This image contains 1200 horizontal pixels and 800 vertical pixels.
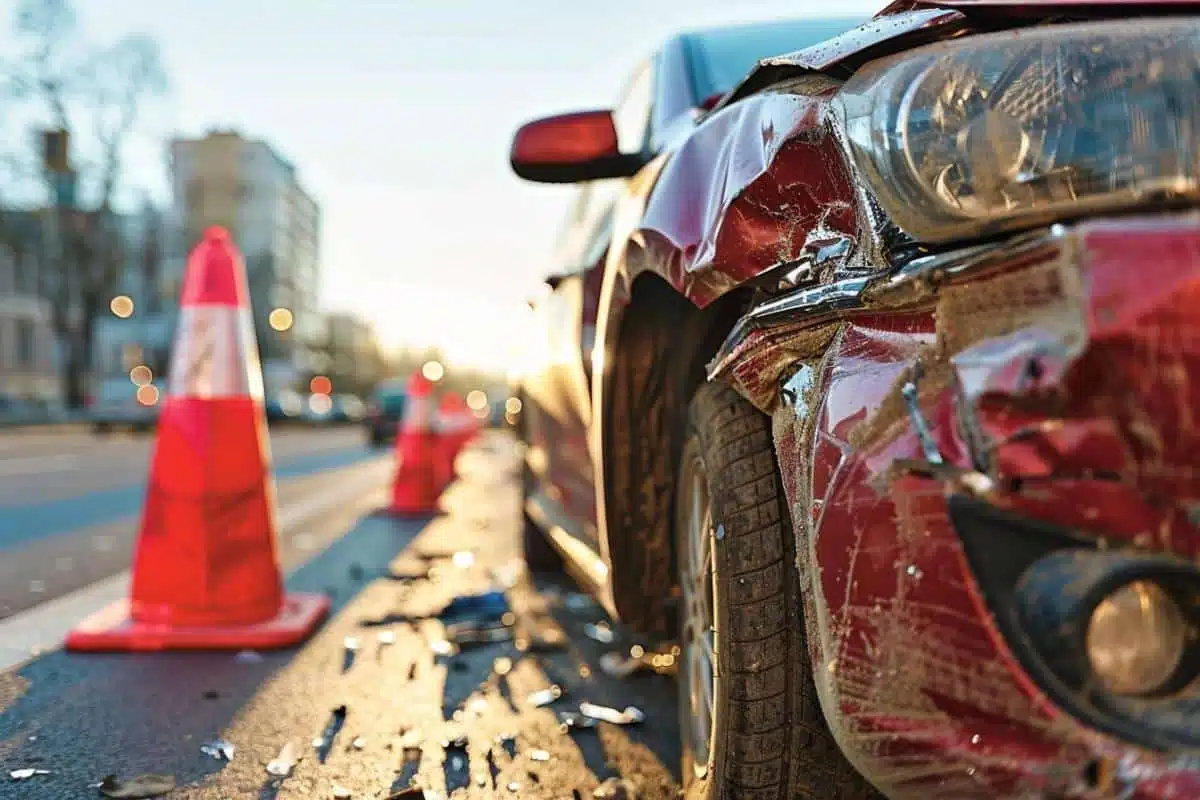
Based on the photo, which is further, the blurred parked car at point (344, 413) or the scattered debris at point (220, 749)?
the blurred parked car at point (344, 413)

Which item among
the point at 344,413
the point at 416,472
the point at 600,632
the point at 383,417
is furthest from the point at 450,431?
the point at 344,413

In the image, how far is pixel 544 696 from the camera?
3646 mm

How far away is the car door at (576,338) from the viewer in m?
3.33

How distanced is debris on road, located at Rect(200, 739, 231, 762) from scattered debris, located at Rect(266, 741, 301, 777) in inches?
4.7

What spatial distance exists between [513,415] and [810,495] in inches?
205

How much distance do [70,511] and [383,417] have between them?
2095 centimetres

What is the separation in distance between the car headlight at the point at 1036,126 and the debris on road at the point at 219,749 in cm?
225

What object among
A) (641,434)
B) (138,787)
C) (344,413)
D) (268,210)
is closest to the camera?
(138,787)

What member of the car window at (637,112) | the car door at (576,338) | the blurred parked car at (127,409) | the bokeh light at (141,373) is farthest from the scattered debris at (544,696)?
the bokeh light at (141,373)

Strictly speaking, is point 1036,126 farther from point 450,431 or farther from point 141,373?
point 141,373

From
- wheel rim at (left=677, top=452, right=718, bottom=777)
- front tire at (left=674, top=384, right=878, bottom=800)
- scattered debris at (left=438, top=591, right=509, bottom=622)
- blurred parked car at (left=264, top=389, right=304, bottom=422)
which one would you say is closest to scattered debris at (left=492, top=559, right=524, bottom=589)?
scattered debris at (left=438, top=591, right=509, bottom=622)

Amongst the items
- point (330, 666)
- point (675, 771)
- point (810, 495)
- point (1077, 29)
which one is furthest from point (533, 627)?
point (1077, 29)

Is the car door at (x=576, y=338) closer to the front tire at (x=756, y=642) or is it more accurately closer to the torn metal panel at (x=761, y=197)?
the torn metal panel at (x=761, y=197)

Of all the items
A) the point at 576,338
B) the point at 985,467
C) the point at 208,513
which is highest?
the point at 576,338
